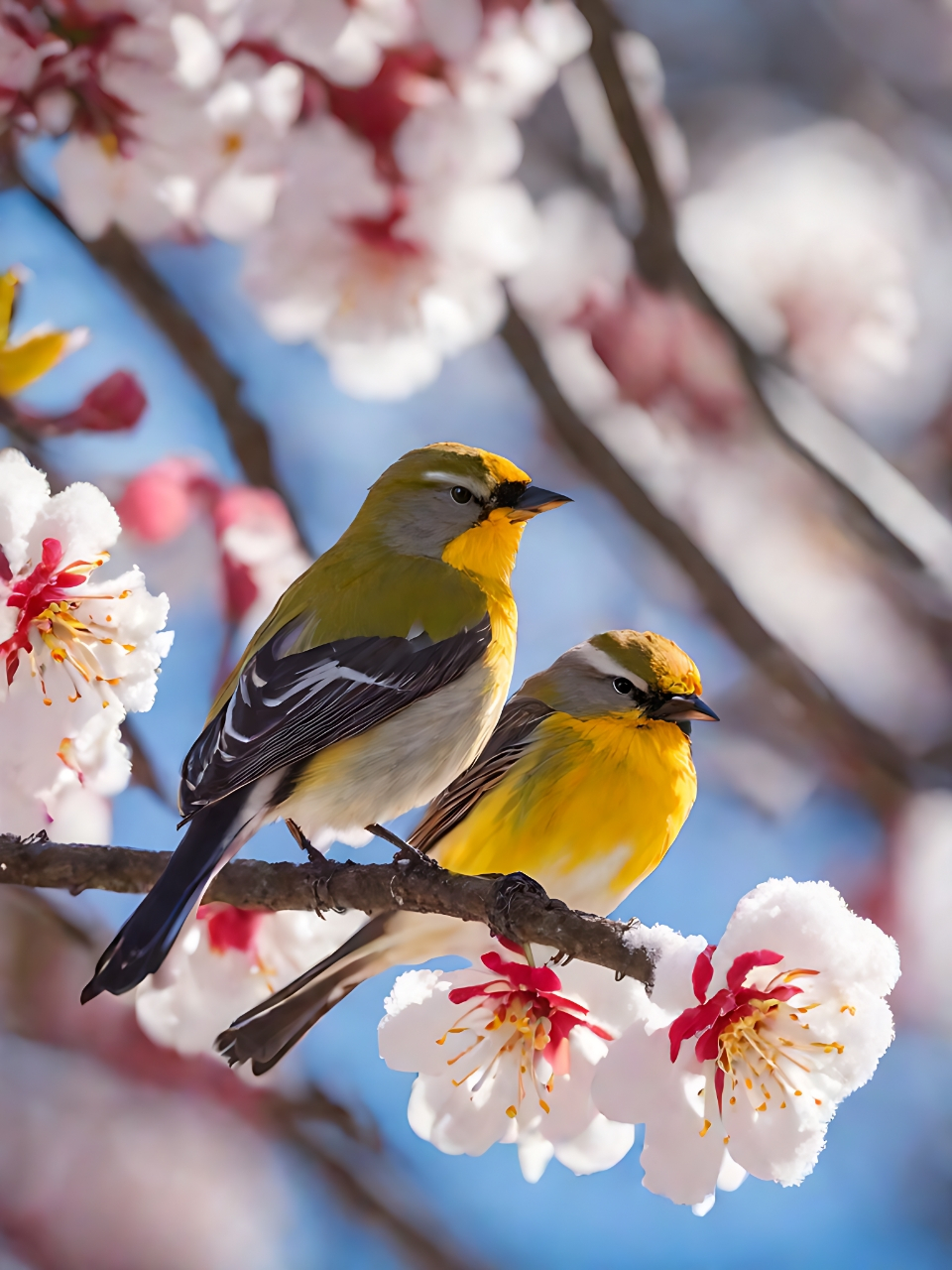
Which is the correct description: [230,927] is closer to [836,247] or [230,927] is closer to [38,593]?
[38,593]

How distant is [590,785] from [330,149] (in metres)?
0.60

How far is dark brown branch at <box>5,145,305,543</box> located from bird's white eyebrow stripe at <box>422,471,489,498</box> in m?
0.22

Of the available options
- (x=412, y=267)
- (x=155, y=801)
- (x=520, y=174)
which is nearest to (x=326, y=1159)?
(x=155, y=801)

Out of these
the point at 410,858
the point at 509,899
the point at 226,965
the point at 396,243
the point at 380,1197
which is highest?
the point at 396,243

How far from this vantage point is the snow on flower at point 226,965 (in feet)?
2.65

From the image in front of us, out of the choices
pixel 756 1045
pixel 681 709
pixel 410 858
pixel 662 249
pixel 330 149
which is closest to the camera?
pixel 756 1045

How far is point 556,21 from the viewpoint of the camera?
1.13 meters

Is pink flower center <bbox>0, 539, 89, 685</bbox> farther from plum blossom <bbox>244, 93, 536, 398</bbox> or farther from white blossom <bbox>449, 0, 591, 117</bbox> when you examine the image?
white blossom <bbox>449, 0, 591, 117</bbox>

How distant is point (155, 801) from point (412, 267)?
54 centimetres

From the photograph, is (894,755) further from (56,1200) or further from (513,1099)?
(56,1200)

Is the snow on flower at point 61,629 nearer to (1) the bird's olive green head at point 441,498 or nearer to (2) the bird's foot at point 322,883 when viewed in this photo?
(2) the bird's foot at point 322,883

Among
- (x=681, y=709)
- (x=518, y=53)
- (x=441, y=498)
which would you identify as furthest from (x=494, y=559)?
(x=518, y=53)

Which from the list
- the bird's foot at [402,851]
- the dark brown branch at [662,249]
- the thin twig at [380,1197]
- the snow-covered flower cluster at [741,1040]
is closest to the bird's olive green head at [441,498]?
the bird's foot at [402,851]

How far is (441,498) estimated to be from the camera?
0.89m
